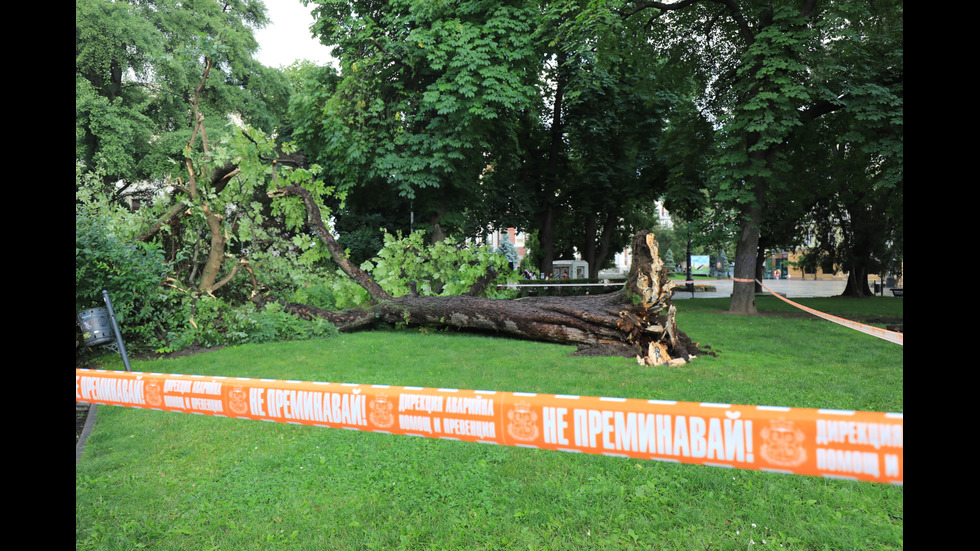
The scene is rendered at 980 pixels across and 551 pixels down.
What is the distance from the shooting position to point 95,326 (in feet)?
20.6

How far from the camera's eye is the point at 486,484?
10.8 ft

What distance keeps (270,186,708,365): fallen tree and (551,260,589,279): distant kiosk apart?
1301 centimetres

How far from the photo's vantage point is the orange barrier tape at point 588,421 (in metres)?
1.52

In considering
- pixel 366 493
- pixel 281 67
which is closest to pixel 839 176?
pixel 366 493

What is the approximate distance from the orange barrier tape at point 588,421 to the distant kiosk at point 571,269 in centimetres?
2169

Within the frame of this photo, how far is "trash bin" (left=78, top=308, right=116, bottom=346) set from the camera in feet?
20.2

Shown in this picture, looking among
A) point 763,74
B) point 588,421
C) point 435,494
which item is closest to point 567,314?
point 435,494

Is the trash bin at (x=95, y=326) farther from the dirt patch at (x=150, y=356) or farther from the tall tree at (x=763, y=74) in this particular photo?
the tall tree at (x=763, y=74)

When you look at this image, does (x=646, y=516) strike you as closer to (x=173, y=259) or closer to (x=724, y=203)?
(x=173, y=259)

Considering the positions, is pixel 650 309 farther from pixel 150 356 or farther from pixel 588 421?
pixel 150 356

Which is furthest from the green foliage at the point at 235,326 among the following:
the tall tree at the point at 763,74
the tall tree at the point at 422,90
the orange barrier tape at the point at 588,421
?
the tall tree at the point at 763,74

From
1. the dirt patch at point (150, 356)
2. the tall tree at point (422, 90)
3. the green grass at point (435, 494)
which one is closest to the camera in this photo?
the green grass at point (435, 494)

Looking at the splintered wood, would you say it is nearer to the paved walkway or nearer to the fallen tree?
the fallen tree
